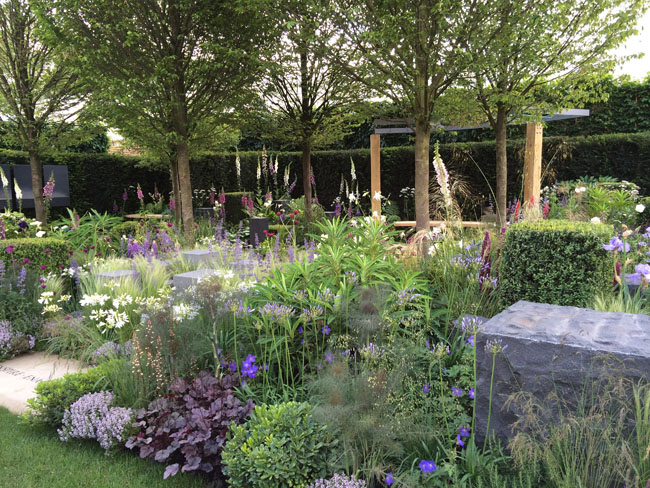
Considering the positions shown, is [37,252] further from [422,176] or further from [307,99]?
[307,99]

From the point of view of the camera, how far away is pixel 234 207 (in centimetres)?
1167

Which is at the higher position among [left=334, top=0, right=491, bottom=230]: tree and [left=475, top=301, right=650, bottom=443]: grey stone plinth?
[left=334, top=0, right=491, bottom=230]: tree

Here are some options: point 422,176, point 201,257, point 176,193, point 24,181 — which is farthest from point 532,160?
point 24,181

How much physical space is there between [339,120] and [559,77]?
4.16 meters

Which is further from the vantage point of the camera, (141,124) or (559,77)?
(141,124)

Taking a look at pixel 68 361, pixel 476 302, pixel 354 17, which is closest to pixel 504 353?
pixel 476 302

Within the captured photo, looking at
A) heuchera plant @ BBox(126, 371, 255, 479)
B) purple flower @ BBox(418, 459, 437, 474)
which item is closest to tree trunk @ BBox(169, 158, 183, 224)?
heuchera plant @ BBox(126, 371, 255, 479)

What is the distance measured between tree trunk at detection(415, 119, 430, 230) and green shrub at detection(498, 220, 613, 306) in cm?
276

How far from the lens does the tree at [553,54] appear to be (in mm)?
5594

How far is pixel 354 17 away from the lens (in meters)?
5.74

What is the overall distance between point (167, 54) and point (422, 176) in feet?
14.4

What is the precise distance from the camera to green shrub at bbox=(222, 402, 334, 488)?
2271 millimetres

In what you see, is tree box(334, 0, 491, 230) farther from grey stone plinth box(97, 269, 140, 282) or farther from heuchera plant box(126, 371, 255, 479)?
heuchera plant box(126, 371, 255, 479)

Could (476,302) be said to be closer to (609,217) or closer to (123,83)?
(609,217)
